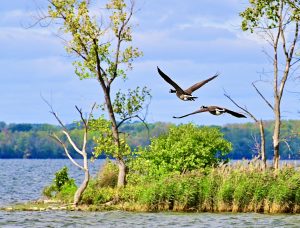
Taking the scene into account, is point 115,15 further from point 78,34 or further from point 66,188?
point 66,188

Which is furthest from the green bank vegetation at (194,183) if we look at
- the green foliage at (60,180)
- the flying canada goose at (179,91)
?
the flying canada goose at (179,91)

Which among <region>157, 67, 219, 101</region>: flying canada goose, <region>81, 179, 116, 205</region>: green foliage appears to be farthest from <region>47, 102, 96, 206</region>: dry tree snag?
<region>157, 67, 219, 101</region>: flying canada goose

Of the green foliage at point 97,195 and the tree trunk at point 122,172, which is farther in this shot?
the tree trunk at point 122,172

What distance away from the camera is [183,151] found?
41.7 metres

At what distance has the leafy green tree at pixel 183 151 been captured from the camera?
136 feet

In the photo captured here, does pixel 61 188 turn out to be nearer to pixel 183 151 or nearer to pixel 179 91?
pixel 183 151

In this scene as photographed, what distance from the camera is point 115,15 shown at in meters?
43.0

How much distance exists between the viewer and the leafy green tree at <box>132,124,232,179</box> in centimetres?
4156

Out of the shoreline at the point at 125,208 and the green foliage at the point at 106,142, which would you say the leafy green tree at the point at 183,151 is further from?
the shoreline at the point at 125,208

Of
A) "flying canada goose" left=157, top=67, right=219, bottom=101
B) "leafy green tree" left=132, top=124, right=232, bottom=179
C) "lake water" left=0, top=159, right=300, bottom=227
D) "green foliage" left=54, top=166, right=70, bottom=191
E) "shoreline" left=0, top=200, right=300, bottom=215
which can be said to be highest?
"flying canada goose" left=157, top=67, right=219, bottom=101

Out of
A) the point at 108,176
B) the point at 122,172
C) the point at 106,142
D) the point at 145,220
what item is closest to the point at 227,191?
the point at 145,220

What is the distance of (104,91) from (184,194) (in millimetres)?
8367

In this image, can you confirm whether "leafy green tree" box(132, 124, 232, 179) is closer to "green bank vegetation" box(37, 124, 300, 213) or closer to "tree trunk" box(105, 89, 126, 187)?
"green bank vegetation" box(37, 124, 300, 213)

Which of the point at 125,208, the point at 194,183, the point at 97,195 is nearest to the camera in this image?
the point at 194,183
